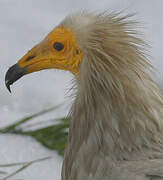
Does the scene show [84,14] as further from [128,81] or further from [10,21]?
[10,21]

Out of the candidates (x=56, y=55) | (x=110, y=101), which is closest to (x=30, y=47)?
(x=56, y=55)

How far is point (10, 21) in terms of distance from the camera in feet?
20.4

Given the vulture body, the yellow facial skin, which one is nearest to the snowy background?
the yellow facial skin

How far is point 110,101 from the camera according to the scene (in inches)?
94.3

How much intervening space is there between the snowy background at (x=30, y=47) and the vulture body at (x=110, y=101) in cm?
146

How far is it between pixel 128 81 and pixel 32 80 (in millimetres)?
3022

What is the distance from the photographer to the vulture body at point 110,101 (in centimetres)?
236

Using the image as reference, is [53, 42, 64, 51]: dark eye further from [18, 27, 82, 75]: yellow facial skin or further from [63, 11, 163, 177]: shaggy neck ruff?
[63, 11, 163, 177]: shaggy neck ruff

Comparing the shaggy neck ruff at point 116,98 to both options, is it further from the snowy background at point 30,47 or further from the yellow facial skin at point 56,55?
the snowy background at point 30,47

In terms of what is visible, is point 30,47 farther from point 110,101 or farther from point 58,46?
point 110,101

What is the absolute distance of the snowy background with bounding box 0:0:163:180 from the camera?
4.18m

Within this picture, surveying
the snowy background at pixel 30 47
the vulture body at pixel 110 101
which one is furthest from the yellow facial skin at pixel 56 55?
the snowy background at pixel 30 47

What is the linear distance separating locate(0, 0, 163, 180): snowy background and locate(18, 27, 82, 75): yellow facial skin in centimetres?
131

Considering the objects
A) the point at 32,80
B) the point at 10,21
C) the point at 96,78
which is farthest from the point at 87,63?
the point at 10,21
